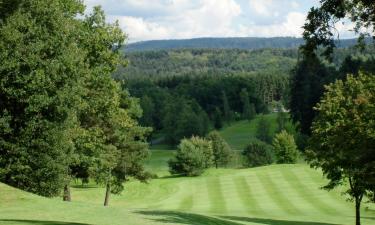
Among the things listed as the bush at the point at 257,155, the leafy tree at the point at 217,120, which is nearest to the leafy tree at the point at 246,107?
the leafy tree at the point at 217,120

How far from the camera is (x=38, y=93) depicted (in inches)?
1084

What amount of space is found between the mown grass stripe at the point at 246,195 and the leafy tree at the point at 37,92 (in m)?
20.7

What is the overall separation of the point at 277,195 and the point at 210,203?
764 centimetres

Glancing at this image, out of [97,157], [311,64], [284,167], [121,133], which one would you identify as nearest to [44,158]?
[97,157]

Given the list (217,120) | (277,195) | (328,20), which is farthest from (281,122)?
(328,20)

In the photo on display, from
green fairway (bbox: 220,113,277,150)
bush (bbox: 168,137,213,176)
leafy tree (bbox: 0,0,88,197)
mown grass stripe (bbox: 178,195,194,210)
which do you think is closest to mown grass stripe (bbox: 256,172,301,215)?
mown grass stripe (bbox: 178,195,194,210)

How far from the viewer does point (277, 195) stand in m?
55.9

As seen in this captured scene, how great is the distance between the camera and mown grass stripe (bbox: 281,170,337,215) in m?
46.7

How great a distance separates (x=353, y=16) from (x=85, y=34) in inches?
869

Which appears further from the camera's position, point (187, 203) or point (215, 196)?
point (215, 196)

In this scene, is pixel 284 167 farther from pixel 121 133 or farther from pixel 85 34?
pixel 85 34

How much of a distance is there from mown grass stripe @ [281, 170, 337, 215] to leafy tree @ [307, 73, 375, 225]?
1224cm

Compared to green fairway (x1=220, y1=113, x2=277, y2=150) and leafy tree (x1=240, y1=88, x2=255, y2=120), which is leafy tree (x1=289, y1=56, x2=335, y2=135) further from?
leafy tree (x1=240, y1=88, x2=255, y2=120)

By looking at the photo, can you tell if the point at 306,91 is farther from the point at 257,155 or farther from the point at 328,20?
the point at 328,20
